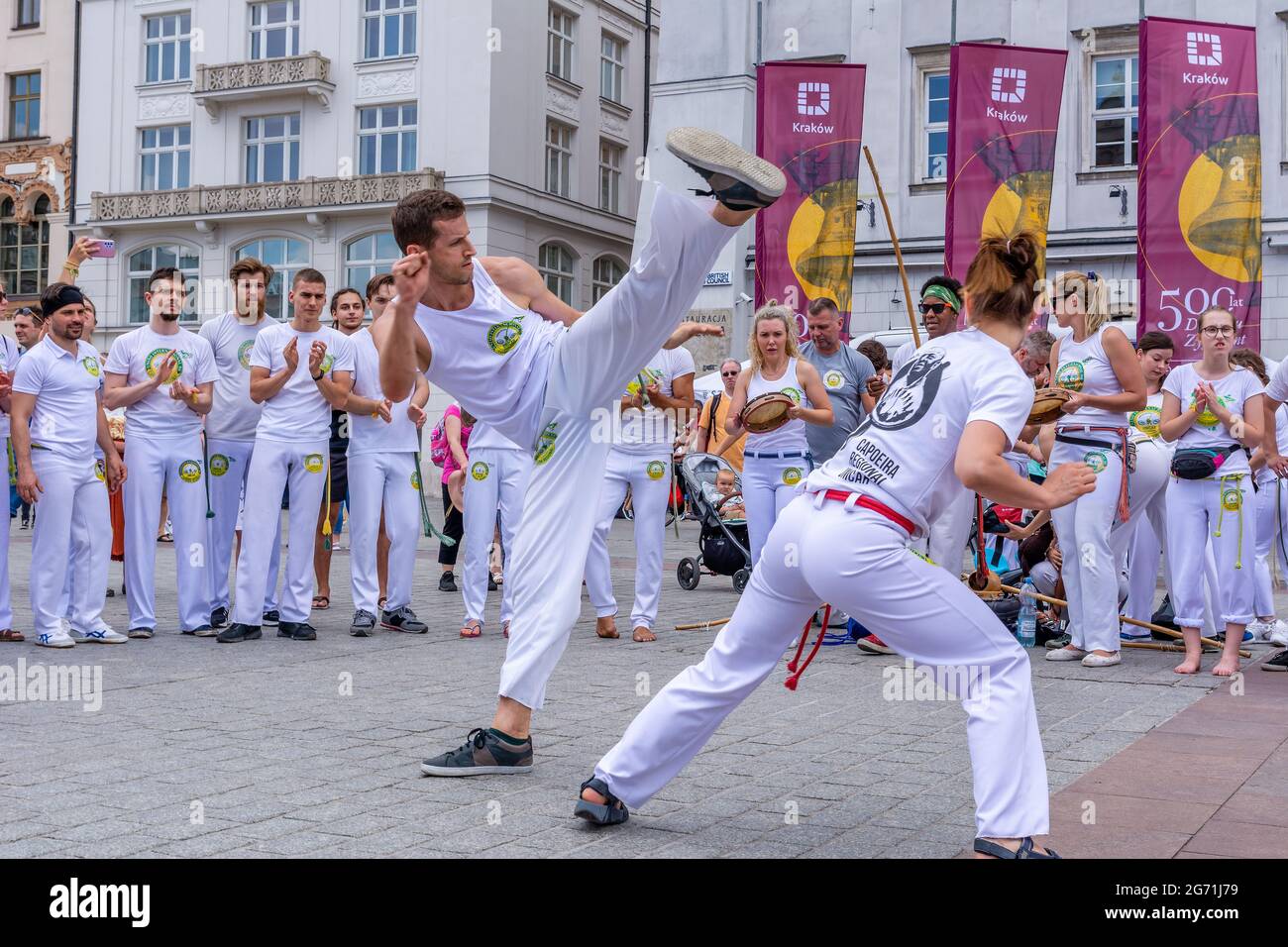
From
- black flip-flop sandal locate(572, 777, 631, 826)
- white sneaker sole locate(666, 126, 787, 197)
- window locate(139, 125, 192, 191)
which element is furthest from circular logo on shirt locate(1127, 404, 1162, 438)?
window locate(139, 125, 192, 191)

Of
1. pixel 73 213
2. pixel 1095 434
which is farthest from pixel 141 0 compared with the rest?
pixel 1095 434

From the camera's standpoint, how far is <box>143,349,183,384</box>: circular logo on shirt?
30.8 ft

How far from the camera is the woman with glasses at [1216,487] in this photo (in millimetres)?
8383

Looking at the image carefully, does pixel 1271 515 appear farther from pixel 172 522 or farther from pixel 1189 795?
pixel 172 522

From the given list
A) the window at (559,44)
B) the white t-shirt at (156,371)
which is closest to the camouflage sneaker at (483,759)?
the white t-shirt at (156,371)

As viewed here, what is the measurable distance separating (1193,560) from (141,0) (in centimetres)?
4289

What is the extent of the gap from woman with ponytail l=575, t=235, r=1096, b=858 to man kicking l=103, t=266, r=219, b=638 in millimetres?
5869

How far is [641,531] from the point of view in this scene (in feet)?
31.3

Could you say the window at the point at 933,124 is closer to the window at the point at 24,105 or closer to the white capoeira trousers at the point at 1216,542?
the white capoeira trousers at the point at 1216,542

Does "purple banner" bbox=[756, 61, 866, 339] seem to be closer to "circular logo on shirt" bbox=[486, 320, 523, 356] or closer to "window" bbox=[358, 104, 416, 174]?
"circular logo on shirt" bbox=[486, 320, 523, 356]

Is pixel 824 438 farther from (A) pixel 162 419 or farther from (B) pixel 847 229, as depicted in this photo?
(B) pixel 847 229

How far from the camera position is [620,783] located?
14.5 feet

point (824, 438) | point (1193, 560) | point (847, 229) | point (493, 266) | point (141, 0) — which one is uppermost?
point (141, 0)
